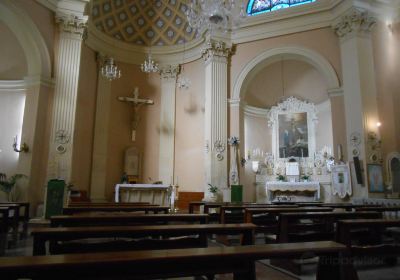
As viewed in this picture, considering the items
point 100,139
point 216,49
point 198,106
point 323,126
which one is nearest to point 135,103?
point 100,139

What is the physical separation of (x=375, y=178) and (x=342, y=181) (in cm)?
83

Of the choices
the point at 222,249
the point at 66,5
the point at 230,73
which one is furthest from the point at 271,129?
the point at 222,249

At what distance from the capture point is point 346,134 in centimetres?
888

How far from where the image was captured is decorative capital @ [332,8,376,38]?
888cm

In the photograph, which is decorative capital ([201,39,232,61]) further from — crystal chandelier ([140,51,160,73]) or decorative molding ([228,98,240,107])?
crystal chandelier ([140,51,160,73])

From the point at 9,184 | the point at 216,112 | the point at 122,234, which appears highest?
the point at 216,112

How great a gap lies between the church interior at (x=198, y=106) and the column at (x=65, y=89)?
4cm

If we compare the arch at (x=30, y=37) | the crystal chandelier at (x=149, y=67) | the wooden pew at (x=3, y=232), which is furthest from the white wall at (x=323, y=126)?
the wooden pew at (x=3, y=232)

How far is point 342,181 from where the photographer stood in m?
8.67

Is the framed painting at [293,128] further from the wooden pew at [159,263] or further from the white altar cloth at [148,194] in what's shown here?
the wooden pew at [159,263]

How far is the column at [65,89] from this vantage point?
841 cm

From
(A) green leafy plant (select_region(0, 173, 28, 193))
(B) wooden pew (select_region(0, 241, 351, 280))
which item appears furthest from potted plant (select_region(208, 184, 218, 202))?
(B) wooden pew (select_region(0, 241, 351, 280))

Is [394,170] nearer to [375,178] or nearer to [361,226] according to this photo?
[375,178]

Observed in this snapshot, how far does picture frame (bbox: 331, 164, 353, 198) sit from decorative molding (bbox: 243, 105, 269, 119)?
4.02 meters
